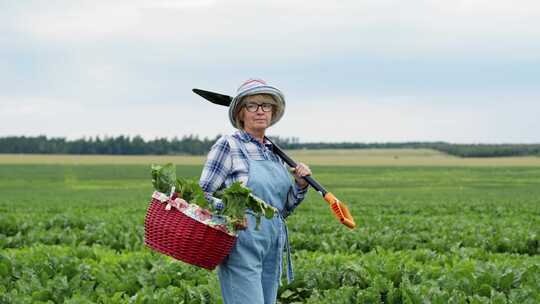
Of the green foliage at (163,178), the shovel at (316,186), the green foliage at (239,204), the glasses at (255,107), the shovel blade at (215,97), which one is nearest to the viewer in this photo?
the green foliage at (239,204)

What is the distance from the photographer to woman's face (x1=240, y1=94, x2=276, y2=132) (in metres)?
4.38

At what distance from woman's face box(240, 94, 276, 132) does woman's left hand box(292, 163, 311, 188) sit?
32cm

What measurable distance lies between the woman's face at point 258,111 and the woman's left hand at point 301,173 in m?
0.32

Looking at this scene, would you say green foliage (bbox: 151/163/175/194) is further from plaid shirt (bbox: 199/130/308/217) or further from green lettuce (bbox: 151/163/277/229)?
plaid shirt (bbox: 199/130/308/217)

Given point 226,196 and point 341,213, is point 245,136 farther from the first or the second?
point 341,213

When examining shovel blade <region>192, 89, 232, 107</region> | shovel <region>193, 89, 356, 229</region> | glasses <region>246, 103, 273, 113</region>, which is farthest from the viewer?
shovel blade <region>192, 89, 232, 107</region>

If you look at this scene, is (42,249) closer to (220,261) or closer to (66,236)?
(66,236)

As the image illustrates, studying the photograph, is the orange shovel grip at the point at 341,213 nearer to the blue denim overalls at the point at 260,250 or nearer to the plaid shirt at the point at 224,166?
the blue denim overalls at the point at 260,250

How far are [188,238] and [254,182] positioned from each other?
0.54 m

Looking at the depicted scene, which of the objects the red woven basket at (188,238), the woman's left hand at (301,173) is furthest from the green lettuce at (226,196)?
the woman's left hand at (301,173)

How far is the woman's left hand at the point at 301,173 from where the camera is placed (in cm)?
438

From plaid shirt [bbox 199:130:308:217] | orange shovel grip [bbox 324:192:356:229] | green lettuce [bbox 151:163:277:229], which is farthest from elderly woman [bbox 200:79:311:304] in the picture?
orange shovel grip [bbox 324:192:356:229]

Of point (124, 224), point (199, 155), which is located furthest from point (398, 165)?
point (124, 224)

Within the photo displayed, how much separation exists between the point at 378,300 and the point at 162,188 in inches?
116
